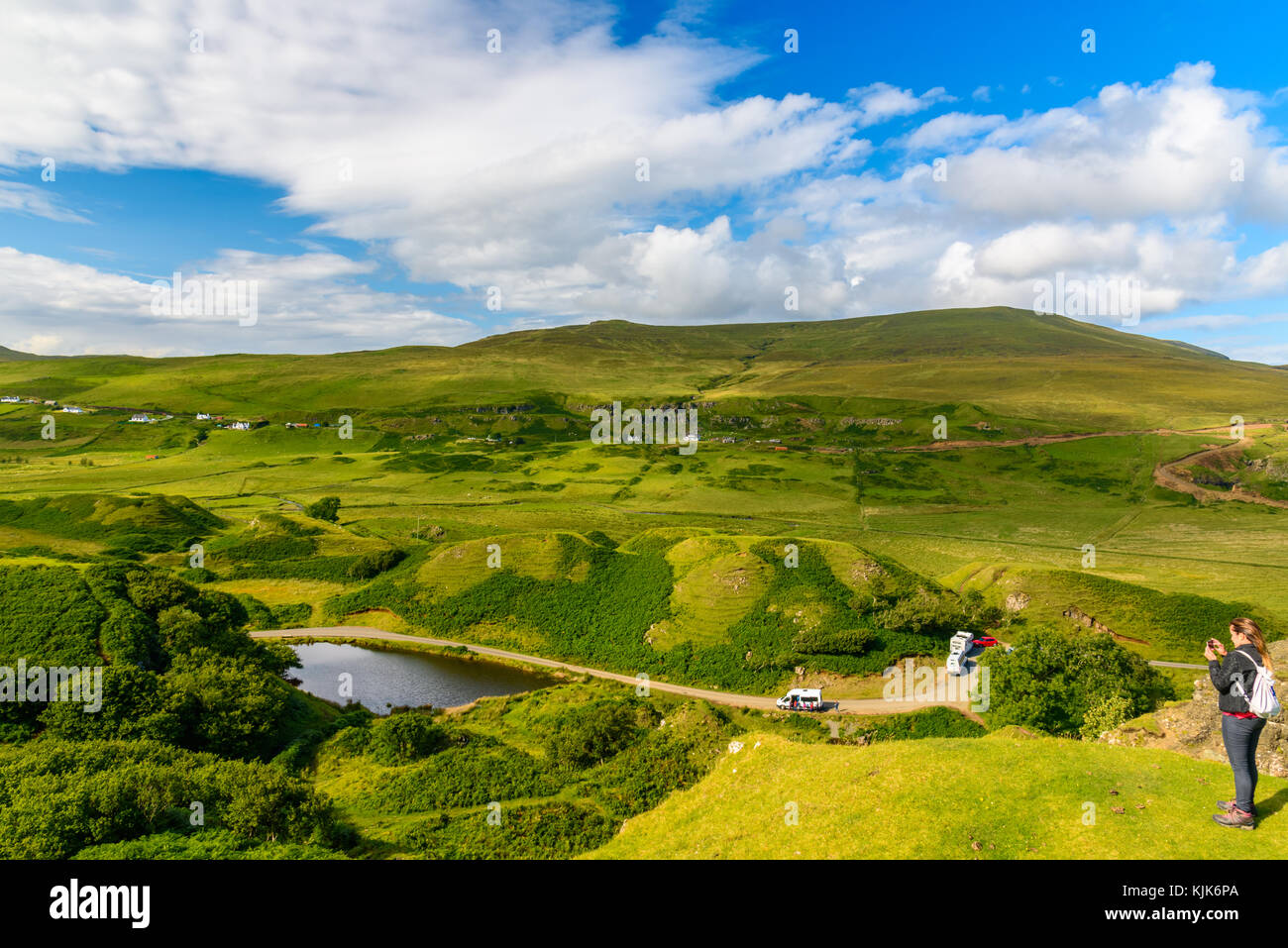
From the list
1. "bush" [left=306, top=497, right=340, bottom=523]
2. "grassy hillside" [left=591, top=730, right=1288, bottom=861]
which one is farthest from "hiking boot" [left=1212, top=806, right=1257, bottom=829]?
"bush" [left=306, top=497, right=340, bottom=523]

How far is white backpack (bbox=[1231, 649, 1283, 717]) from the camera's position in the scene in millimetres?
13453

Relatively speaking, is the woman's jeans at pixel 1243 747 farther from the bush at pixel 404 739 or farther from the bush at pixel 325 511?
the bush at pixel 325 511

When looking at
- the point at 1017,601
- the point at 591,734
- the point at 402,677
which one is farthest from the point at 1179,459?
the point at 402,677

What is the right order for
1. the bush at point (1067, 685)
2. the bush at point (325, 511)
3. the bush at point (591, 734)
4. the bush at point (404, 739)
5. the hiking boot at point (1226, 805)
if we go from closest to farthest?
1. the hiking boot at point (1226, 805)
2. the bush at point (1067, 685)
3. the bush at point (591, 734)
4. the bush at point (404, 739)
5. the bush at point (325, 511)

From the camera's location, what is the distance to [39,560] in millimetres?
55031

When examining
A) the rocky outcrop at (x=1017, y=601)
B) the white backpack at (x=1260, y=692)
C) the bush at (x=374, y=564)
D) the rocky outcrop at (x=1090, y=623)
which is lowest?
the rocky outcrop at (x=1090, y=623)

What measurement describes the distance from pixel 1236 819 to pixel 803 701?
1371 inches

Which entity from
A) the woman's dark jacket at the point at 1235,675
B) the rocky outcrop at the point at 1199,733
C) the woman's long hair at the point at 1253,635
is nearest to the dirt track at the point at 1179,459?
the rocky outcrop at the point at 1199,733

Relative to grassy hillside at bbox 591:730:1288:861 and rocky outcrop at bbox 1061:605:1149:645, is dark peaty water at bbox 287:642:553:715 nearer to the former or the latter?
grassy hillside at bbox 591:730:1288:861

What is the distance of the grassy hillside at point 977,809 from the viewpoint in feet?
59.0

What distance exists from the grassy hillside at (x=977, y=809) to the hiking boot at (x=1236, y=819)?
0.78 ft

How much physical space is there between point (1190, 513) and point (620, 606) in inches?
5030

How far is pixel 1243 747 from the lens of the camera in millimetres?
14375
